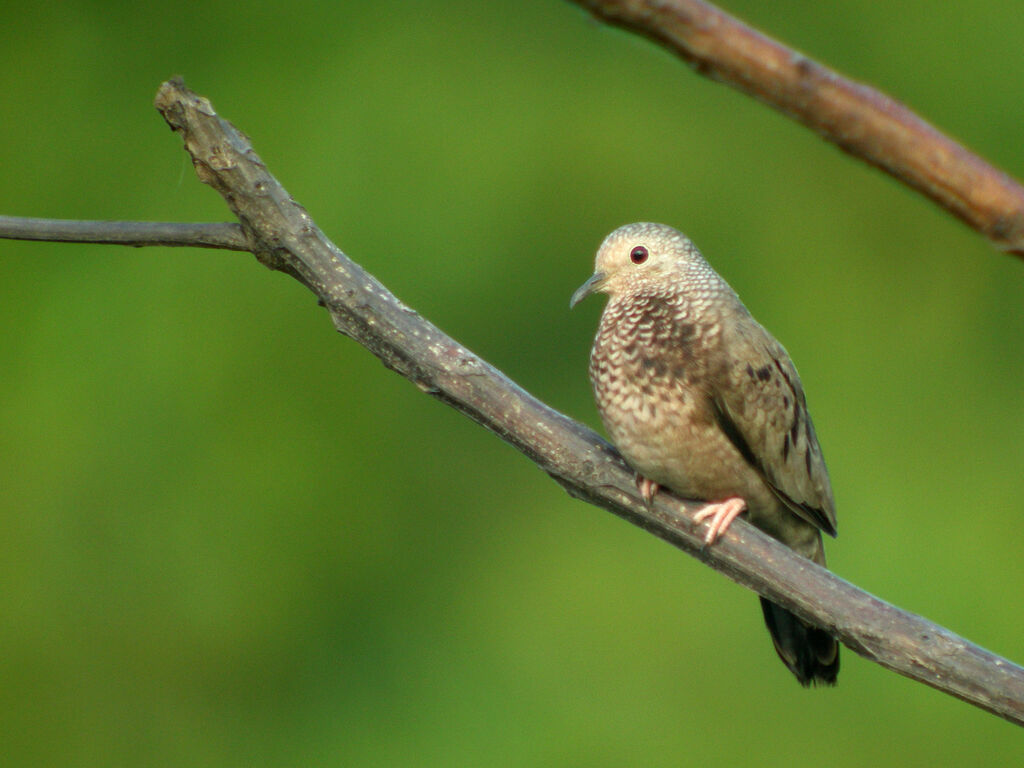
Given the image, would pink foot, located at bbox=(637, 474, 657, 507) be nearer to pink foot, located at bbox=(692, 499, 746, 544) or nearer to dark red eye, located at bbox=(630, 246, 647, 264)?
pink foot, located at bbox=(692, 499, 746, 544)

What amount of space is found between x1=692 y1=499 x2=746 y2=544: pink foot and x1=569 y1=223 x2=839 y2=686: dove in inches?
0.6

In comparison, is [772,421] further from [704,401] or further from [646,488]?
[646,488]

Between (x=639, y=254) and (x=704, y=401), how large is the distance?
23 cm

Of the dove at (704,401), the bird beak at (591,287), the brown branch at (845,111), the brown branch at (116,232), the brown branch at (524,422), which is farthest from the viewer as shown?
the bird beak at (591,287)

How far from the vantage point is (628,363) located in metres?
1.31

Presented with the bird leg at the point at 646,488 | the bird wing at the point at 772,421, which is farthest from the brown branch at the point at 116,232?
the bird wing at the point at 772,421

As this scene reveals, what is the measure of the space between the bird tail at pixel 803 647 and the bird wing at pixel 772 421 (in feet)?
0.41

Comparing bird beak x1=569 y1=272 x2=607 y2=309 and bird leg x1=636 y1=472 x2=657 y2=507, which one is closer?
bird leg x1=636 y1=472 x2=657 y2=507

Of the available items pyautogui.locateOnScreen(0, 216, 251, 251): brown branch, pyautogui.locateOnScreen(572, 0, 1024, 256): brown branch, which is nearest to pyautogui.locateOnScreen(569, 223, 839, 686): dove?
pyautogui.locateOnScreen(0, 216, 251, 251): brown branch

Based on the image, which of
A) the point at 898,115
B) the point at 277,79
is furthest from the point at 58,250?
the point at 898,115

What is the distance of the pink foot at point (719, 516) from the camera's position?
3.66 ft

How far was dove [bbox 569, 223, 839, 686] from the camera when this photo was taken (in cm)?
126

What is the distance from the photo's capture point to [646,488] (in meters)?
1.19

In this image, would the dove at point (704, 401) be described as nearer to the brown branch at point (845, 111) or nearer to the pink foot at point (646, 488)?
the pink foot at point (646, 488)
